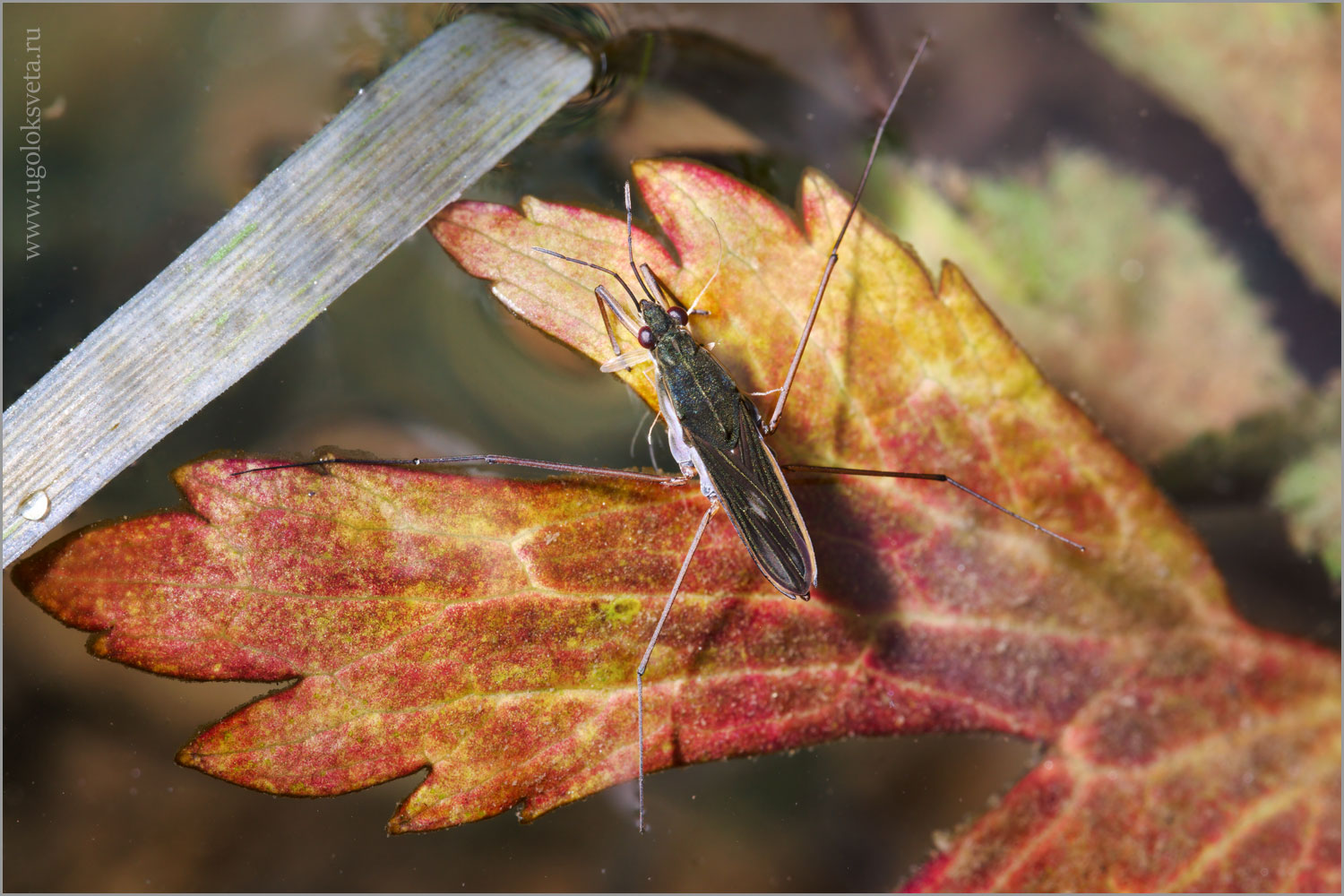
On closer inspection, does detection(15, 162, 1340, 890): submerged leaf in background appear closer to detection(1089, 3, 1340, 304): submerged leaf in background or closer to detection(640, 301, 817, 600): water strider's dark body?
detection(640, 301, 817, 600): water strider's dark body

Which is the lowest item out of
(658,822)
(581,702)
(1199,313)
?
(658,822)

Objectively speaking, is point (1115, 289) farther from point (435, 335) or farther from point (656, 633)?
point (435, 335)

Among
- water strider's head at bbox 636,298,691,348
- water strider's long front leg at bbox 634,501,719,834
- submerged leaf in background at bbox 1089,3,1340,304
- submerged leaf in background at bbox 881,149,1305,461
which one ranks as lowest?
water strider's long front leg at bbox 634,501,719,834

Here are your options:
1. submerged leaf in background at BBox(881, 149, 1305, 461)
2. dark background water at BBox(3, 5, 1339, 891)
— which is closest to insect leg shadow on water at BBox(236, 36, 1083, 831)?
dark background water at BBox(3, 5, 1339, 891)

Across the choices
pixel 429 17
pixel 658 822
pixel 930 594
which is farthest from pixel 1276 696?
pixel 429 17

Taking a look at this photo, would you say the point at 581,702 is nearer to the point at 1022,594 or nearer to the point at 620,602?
the point at 620,602
